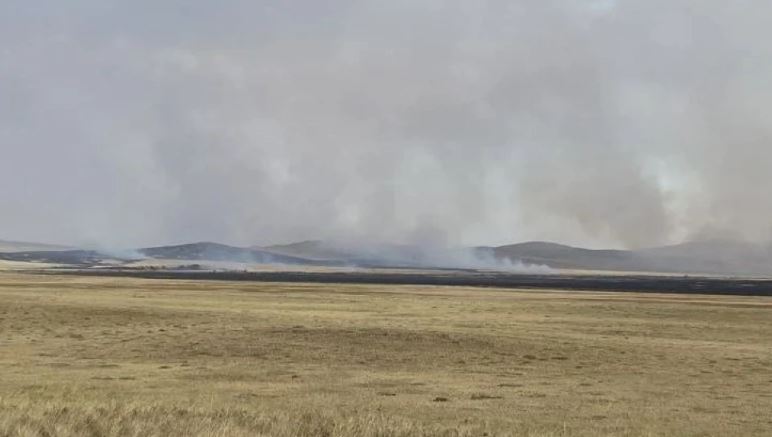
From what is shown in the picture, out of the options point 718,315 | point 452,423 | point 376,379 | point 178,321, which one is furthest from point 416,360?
point 718,315

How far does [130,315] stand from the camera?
4278 centimetres

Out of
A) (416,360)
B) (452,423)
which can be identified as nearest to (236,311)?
(416,360)

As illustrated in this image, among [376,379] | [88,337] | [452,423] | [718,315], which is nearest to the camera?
[452,423]

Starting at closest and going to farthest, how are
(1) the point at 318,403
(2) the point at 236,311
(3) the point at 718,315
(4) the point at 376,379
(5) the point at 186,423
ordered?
(5) the point at 186,423, (1) the point at 318,403, (4) the point at 376,379, (2) the point at 236,311, (3) the point at 718,315

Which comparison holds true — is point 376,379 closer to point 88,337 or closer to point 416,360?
point 416,360

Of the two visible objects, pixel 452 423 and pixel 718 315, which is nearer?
pixel 452 423

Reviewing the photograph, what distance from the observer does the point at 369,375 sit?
24.0m

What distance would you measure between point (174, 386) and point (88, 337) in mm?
15009

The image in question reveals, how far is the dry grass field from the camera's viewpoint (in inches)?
577

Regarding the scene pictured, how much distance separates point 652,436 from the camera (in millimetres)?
14898

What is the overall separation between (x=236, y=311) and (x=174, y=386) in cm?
2680

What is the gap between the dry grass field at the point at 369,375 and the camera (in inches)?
577

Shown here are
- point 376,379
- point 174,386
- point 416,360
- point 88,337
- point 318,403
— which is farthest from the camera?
point 88,337

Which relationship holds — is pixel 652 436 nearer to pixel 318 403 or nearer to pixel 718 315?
pixel 318 403
